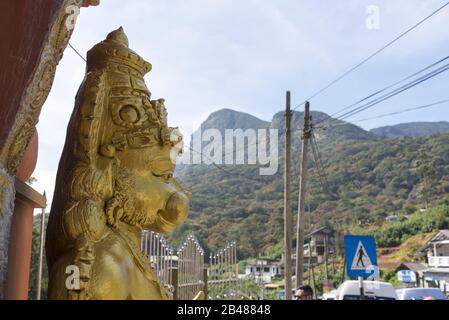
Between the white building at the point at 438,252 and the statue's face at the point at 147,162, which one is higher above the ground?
the statue's face at the point at 147,162

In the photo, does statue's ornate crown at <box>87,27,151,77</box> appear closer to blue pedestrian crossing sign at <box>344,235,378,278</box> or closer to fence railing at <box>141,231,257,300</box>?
fence railing at <box>141,231,257,300</box>

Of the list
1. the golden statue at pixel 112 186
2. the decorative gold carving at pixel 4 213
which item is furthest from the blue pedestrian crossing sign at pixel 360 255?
the decorative gold carving at pixel 4 213

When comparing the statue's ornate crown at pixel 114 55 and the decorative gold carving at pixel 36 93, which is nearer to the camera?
the decorative gold carving at pixel 36 93

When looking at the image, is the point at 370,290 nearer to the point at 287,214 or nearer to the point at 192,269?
the point at 287,214

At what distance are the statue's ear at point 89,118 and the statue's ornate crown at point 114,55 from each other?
12 centimetres

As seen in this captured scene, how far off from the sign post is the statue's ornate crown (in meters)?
3.66

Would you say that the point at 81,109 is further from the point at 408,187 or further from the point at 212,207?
the point at 408,187

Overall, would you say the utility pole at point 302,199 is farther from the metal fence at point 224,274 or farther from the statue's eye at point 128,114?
the statue's eye at point 128,114

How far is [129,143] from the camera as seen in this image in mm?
1646

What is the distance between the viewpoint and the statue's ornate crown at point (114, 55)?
Answer: 68.0 inches

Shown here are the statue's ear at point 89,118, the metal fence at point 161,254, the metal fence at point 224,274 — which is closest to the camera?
the statue's ear at point 89,118

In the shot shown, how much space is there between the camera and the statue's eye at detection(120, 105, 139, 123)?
1644mm

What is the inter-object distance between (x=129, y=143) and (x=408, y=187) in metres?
49.7
